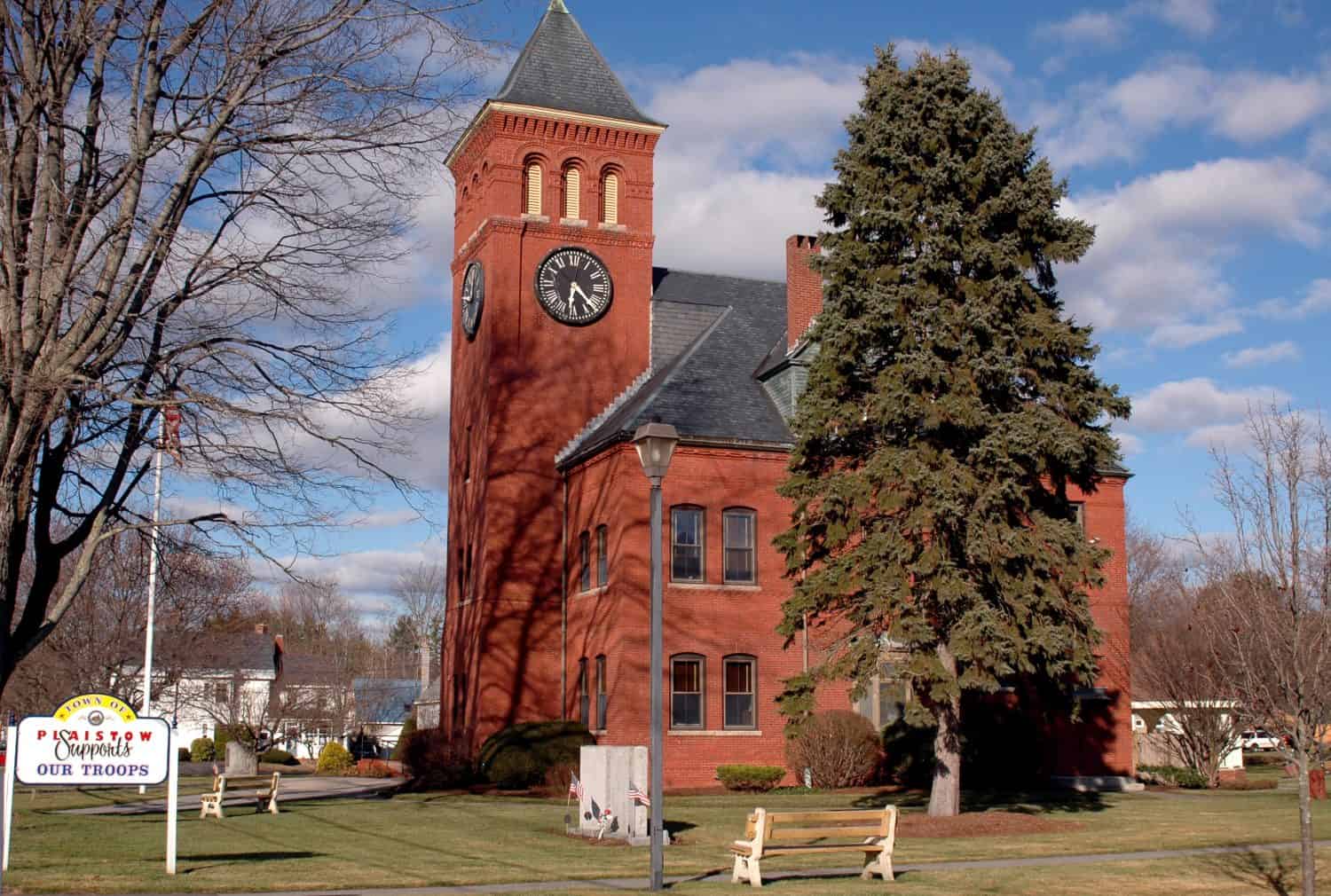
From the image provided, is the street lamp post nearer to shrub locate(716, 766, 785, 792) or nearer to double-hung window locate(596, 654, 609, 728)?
shrub locate(716, 766, 785, 792)

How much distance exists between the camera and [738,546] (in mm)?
33094

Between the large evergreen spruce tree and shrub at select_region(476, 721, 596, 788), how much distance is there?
10.4 meters

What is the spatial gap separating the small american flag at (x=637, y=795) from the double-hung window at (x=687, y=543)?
12.6 metres

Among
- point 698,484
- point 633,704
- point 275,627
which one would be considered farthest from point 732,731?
point 275,627

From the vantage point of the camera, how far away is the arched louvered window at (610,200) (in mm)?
38469

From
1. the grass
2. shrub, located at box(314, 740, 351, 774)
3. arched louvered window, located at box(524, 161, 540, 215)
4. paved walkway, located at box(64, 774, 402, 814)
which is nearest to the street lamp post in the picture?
the grass

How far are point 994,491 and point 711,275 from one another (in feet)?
65.4

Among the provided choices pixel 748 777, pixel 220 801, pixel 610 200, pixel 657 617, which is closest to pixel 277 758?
pixel 610 200

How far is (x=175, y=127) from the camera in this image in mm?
14289

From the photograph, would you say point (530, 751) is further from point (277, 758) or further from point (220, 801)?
point (277, 758)

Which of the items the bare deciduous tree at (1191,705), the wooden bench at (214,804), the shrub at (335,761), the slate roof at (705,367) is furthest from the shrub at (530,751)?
the shrub at (335,761)

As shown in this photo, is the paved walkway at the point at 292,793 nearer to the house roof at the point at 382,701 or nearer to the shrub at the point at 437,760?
the shrub at the point at 437,760

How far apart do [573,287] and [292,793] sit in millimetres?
15607

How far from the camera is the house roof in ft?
250
